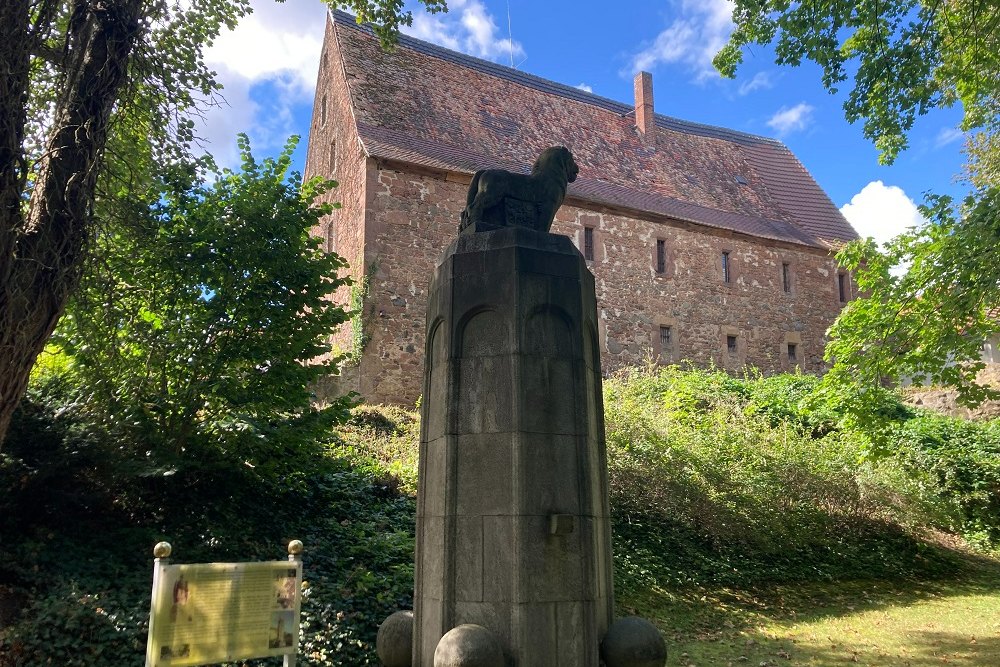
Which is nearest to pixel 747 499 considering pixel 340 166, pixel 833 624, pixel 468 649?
pixel 833 624

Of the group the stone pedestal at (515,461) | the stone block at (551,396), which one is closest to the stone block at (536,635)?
the stone pedestal at (515,461)

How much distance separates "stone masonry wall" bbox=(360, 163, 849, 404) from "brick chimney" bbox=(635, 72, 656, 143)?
5.68 meters

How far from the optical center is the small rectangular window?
2350 cm

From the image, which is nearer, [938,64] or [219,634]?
[219,634]

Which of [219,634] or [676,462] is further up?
[676,462]

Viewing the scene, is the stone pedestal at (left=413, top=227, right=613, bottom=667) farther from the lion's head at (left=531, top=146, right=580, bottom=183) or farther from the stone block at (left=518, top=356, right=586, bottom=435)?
the lion's head at (left=531, top=146, right=580, bottom=183)

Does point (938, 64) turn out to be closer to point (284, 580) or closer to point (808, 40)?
point (808, 40)

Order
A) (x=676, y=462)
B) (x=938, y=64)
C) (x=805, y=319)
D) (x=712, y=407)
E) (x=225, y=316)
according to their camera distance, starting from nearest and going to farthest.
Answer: (x=225, y=316) → (x=938, y=64) → (x=676, y=462) → (x=712, y=407) → (x=805, y=319)

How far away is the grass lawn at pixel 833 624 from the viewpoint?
24.7ft

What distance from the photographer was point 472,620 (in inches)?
181

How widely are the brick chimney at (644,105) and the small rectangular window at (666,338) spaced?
8.60 metres

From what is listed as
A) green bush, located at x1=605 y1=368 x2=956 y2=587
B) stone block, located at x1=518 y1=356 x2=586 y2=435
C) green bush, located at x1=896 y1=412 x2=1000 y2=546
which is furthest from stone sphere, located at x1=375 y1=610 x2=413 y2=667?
green bush, located at x1=896 y1=412 x2=1000 y2=546

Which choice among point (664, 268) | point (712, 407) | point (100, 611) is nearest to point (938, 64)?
point (712, 407)

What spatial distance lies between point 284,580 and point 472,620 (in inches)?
47.4
